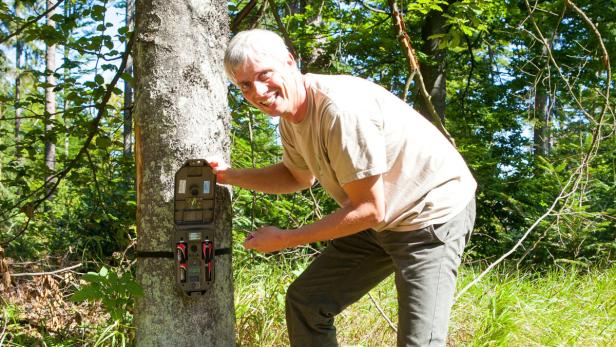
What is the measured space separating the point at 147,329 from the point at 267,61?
1.26 m

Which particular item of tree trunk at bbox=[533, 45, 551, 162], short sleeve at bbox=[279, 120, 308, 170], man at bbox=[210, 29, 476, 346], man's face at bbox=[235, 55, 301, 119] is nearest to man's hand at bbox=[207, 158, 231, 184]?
man at bbox=[210, 29, 476, 346]

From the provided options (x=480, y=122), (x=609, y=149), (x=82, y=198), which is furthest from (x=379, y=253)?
(x=480, y=122)

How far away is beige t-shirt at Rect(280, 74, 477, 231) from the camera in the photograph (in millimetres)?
2170

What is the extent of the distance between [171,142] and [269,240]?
0.63 meters

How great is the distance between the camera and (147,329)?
8.69ft

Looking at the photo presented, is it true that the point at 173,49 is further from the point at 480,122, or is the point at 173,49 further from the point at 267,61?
the point at 480,122

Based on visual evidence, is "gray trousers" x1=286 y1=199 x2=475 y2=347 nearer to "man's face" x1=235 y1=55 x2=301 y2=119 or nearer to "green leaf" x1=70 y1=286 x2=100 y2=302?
"man's face" x1=235 y1=55 x2=301 y2=119

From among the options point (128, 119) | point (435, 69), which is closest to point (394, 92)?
point (435, 69)

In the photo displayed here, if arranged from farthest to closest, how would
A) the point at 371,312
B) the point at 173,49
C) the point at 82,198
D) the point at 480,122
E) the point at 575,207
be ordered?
the point at 480,122, the point at 82,198, the point at 575,207, the point at 371,312, the point at 173,49

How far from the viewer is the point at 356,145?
2160 millimetres

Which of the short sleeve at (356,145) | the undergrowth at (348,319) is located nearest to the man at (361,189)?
the short sleeve at (356,145)

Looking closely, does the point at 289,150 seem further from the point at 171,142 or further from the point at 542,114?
the point at 542,114

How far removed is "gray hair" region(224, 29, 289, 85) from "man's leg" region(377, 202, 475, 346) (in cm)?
87

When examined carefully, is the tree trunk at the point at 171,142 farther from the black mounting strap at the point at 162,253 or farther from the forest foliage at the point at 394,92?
the forest foliage at the point at 394,92
